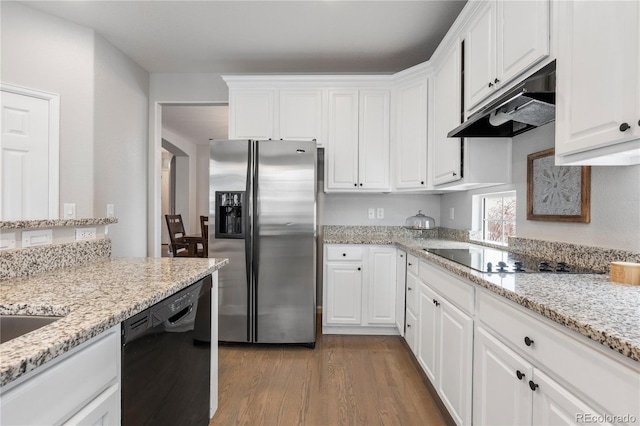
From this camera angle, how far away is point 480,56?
1789mm

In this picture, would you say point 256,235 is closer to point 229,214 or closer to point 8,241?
point 229,214

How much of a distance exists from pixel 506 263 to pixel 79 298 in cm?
182

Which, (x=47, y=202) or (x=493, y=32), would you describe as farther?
(x=47, y=202)

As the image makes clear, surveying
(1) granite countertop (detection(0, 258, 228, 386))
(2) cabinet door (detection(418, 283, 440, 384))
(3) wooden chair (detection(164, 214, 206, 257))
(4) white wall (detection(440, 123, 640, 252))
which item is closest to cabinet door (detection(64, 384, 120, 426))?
(1) granite countertop (detection(0, 258, 228, 386))

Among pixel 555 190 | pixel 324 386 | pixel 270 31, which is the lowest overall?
pixel 324 386

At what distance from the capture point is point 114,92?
2898mm

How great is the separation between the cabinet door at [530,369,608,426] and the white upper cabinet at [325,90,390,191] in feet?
7.21

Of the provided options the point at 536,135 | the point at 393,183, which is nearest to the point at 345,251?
the point at 393,183

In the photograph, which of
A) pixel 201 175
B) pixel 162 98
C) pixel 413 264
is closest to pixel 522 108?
pixel 413 264

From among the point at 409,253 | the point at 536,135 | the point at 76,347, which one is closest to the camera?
the point at 76,347

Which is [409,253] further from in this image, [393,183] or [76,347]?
[76,347]

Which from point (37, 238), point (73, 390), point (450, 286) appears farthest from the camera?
point (450, 286)

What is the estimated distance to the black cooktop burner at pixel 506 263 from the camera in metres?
1.35

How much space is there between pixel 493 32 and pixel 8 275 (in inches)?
98.2
